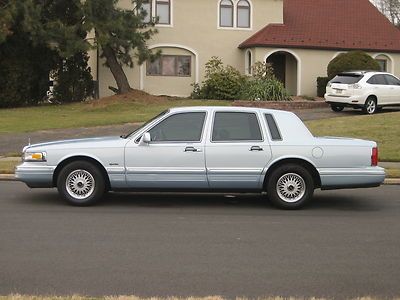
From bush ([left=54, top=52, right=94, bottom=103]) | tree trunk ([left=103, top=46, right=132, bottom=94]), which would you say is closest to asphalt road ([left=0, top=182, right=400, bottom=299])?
tree trunk ([left=103, top=46, right=132, bottom=94])

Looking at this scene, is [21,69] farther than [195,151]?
Yes

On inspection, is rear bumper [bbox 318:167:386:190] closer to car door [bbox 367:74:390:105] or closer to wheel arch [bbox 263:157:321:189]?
wheel arch [bbox 263:157:321:189]

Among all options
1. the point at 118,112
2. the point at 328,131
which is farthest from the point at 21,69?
the point at 328,131

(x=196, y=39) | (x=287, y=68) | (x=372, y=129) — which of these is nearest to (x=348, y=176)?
(x=372, y=129)

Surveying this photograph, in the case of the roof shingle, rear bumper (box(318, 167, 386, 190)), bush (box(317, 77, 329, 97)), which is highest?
the roof shingle

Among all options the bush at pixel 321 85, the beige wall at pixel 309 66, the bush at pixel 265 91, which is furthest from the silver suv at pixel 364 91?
the beige wall at pixel 309 66

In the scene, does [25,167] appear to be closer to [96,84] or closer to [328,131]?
[328,131]

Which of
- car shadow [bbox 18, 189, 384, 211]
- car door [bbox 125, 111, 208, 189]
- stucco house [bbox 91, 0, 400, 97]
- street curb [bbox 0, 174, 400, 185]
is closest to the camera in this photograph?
car door [bbox 125, 111, 208, 189]

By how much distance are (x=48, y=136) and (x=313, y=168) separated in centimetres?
1125

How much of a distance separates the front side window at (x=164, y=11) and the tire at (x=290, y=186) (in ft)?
79.9

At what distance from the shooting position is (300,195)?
940cm

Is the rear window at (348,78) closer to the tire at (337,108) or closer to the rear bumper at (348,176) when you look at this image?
the tire at (337,108)

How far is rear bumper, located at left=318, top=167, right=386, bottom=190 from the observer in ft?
30.6

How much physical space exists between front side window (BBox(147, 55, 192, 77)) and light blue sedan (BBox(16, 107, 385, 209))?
23.8 metres
